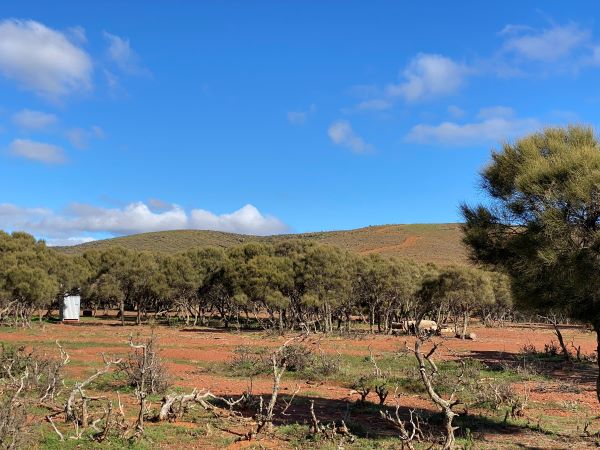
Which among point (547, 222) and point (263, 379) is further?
point (263, 379)

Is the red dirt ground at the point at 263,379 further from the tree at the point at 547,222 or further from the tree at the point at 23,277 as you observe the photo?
the tree at the point at 23,277

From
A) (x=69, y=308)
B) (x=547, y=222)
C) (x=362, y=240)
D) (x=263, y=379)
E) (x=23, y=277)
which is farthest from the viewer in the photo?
(x=362, y=240)

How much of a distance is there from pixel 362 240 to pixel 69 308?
10366 centimetres

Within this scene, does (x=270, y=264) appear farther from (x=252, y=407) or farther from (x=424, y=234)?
(x=424, y=234)

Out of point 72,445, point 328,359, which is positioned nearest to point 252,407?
point 72,445

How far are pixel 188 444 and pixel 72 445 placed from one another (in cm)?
225

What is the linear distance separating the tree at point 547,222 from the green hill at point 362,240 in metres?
113

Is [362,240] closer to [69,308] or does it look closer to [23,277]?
[69,308]

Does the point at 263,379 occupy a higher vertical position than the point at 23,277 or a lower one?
lower

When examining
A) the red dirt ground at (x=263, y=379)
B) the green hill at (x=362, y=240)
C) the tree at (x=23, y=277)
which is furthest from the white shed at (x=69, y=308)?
the green hill at (x=362, y=240)

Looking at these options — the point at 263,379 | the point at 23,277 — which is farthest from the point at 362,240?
the point at 263,379

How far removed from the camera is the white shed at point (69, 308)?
60375mm

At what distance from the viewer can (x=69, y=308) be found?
60844mm

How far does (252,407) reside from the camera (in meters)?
14.7
